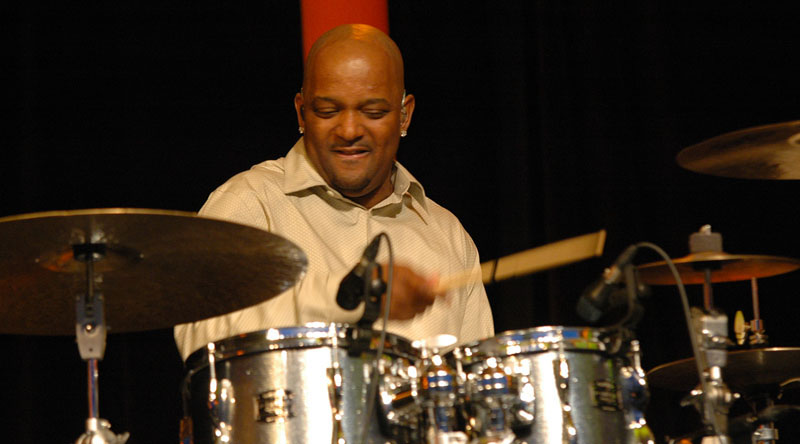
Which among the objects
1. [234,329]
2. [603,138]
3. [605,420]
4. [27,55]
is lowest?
[605,420]

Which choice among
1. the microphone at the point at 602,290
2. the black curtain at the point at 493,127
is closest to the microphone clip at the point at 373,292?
the microphone at the point at 602,290

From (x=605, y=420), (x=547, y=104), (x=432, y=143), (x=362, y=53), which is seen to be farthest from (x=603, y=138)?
(x=605, y=420)

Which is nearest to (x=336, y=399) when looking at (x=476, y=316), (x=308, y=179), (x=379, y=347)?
(x=379, y=347)

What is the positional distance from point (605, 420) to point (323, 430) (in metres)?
0.57

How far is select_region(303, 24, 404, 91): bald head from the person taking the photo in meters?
3.22

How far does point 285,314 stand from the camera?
9.37 ft

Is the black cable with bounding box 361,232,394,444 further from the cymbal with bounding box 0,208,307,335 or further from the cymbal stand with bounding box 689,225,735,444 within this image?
the cymbal stand with bounding box 689,225,735,444

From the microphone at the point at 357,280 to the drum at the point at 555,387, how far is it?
0.85 ft

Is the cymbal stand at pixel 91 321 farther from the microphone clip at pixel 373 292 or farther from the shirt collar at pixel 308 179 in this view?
the shirt collar at pixel 308 179

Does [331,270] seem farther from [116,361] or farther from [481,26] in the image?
[481,26]

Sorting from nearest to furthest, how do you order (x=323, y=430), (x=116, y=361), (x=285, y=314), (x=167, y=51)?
(x=323, y=430) → (x=285, y=314) → (x=116, y=361) → (x=167, y=51)

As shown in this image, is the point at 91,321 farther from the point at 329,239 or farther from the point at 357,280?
the point at 329,239

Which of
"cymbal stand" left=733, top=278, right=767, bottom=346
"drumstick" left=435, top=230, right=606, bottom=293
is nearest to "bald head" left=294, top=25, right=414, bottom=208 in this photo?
"drumstick" left=435, top=230, right=606, bottom=293

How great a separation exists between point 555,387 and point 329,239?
962mm
